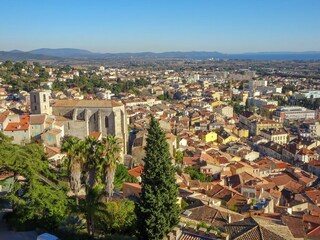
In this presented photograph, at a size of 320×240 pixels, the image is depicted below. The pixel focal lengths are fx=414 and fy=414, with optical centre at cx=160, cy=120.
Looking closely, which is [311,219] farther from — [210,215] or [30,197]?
[30,197]

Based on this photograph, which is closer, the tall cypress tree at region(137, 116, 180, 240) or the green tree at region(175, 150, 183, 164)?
the tall cypress tree at region(137, 116, 180, 240)

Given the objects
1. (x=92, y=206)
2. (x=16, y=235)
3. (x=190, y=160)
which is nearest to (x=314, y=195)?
(x=190, y=160)

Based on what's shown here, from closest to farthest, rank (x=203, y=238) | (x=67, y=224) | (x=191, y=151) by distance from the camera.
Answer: (x=203, y=238)
(x=67, y=224)
(x=191, y=151)

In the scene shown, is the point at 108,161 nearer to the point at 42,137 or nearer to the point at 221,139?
the point at 42,137

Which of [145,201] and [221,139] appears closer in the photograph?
[145,201]

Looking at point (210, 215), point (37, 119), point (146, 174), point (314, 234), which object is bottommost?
point (314, 234)

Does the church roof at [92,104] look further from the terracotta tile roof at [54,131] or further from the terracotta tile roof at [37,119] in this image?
the terracotta tile roof at [54,131]

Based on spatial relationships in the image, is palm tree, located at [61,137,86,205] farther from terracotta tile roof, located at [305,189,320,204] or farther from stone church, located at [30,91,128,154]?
terracotta tile roof, located at [305,189,320,204]

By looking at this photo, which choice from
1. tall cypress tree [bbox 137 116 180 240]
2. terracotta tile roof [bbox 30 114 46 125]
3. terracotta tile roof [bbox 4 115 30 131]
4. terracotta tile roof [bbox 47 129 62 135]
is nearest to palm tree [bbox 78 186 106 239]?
tall cypress tree [bbox 137 116 180 240]

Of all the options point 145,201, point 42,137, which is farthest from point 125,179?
point 145,201
